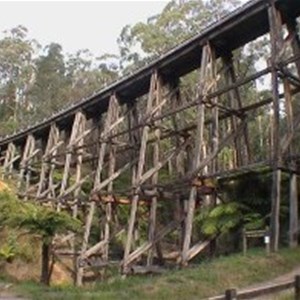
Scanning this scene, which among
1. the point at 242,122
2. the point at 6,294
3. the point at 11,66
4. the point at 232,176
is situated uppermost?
the point at 11,66

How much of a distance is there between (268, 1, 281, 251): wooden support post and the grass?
2.11 feet

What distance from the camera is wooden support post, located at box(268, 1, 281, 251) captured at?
1402 centimetres

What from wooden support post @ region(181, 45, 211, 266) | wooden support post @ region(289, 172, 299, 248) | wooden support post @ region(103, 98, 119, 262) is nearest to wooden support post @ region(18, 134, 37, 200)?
wooden support post @ region(103, 98, 119, 262)

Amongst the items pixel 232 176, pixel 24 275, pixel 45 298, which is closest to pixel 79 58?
pixel 24 275

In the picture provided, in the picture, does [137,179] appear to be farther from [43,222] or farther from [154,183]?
[43,222]

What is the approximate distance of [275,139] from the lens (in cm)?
1462

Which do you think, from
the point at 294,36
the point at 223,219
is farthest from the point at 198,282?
the point at 294,36

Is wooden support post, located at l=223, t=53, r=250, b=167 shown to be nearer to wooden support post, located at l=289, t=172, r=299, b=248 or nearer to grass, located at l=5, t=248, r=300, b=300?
wooden support post, located at l=289, t=172, r=299, b=248

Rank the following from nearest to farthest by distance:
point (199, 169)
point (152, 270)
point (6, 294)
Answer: point (6, 294), point (199, 169), point (152, 270)

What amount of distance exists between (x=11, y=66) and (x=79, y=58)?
269 inches

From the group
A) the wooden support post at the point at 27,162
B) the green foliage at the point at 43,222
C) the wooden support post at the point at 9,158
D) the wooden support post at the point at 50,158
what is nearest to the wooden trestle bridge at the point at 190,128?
the wooden support post at the point at 50,158

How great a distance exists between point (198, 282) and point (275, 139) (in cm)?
471

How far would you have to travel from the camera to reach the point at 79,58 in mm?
57375

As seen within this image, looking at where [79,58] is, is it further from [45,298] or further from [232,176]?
[45,298]
